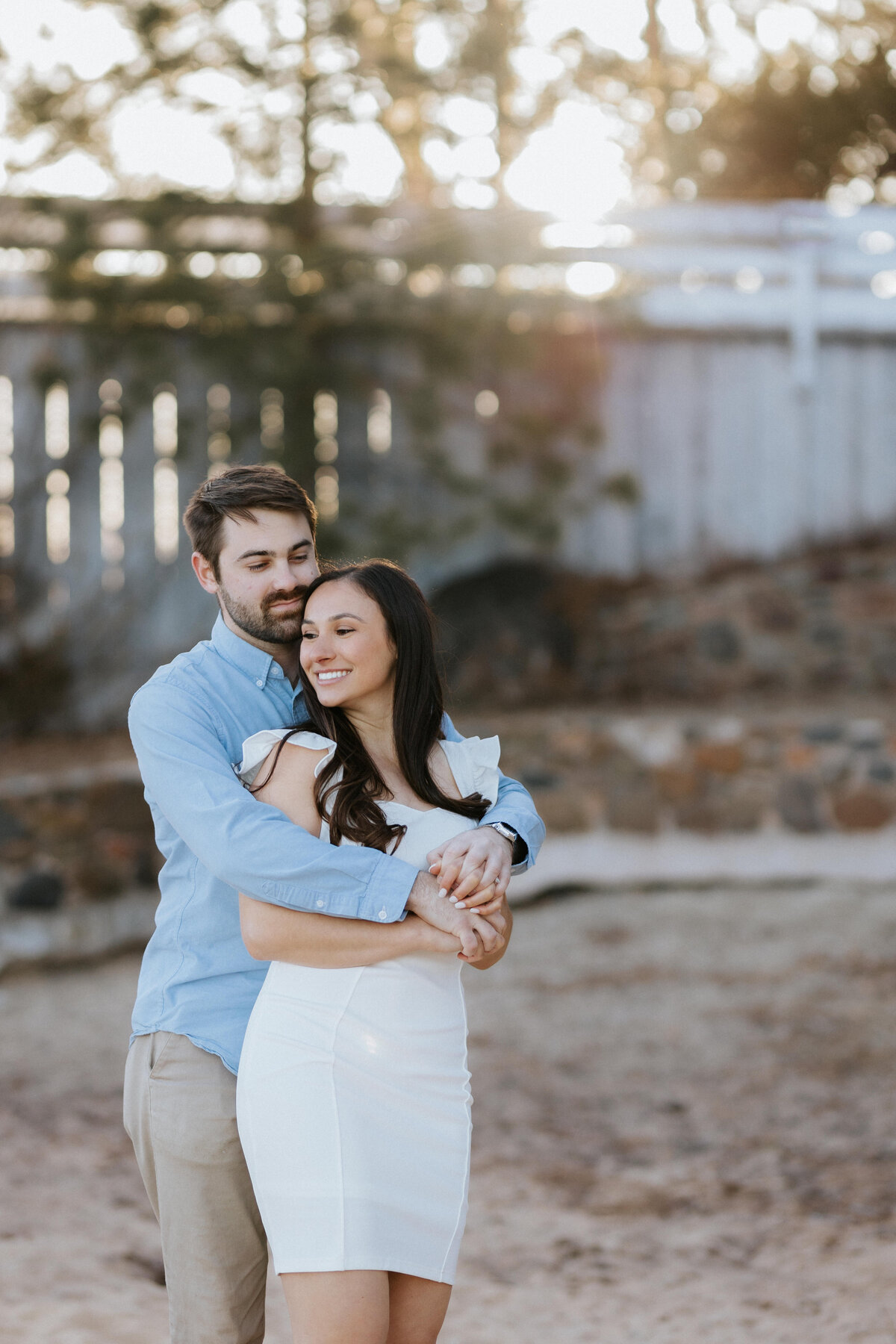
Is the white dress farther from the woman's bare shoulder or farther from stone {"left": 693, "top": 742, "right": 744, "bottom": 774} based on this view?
stone {"left": 693, "top": 742, "right": 744, "bottom": 774}

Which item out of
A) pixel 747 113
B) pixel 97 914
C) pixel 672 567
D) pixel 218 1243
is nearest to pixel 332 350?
pixel 672 567

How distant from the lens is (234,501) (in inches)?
72.7

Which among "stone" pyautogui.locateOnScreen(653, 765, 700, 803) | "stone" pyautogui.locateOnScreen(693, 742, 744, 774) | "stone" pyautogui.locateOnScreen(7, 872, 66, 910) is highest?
"stone" pyautogui.locateOnScreen(693, 742, 744, 774)

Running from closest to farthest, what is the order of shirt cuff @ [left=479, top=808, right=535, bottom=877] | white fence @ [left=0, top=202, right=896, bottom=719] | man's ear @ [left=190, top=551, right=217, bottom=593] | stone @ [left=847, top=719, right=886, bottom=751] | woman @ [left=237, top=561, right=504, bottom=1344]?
woman @ [left=237, top=561, right=504, bottom=1344] < shirt cuff @ [left=479, top=808, right=535, bottom=877] < man's ear @ [left=190, top=551, right=217, bottom=593] < stone @ [left=847, top=719, right=886, bottom=751] < white fence @ [left=0, top=202, right=896, bottom=719]

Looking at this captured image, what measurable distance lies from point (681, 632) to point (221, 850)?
16.8ft

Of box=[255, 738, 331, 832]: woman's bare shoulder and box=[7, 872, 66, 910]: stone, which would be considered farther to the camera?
box=[7, 872, 66, 910]: stone

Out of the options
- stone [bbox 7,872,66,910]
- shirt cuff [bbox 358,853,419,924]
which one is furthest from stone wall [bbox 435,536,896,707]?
shirt cuff [bbox 358,853,419,924]

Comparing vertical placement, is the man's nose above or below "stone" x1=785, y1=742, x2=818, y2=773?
above

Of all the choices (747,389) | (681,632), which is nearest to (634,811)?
(681,632)

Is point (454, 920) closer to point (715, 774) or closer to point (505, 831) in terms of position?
point (505, 831)

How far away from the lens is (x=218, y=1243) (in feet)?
5.61

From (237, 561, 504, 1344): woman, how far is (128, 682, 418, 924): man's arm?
3cm

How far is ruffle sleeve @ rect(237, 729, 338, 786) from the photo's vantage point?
1708 millimetres

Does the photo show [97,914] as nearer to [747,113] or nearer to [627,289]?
[627,289]
